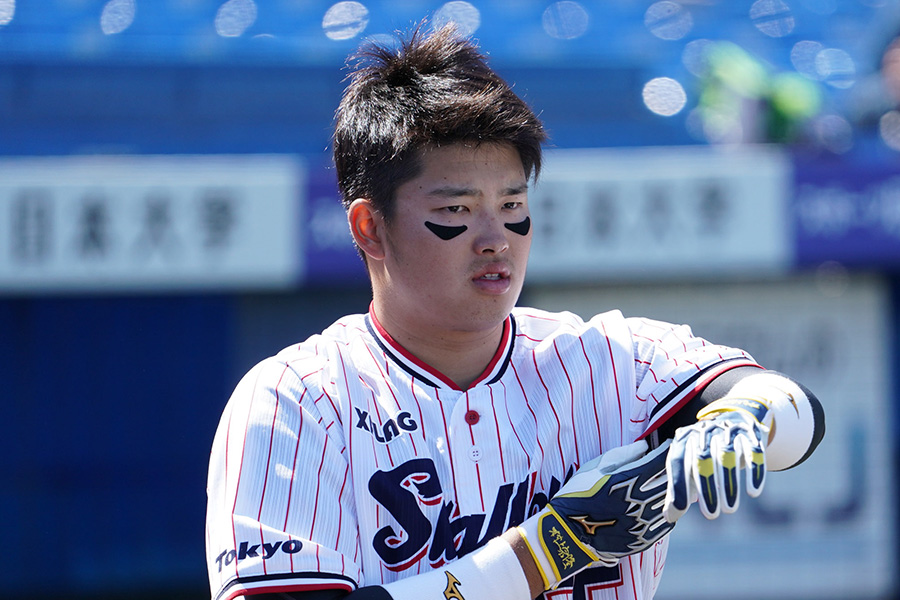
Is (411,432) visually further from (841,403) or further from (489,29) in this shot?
(489,29)

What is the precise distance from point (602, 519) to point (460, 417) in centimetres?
25

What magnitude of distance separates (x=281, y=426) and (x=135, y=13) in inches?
241

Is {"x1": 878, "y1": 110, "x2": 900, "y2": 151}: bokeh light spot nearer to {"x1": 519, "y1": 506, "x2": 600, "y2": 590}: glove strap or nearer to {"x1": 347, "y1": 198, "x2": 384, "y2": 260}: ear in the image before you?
{"x1": 347, "y1": 198, "x2": 384, "y2": 260}: ear

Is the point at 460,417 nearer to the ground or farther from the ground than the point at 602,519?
farther from the ground

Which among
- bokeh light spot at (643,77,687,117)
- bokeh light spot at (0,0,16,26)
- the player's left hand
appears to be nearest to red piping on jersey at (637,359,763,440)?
the player's left hand

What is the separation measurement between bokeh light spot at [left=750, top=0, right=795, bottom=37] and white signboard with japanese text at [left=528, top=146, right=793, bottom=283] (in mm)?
2949

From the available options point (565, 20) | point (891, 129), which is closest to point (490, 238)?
point (891, 129)

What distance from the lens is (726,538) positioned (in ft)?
17.7

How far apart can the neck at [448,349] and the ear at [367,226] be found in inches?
4.5

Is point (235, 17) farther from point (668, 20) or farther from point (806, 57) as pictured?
point (806, 57)

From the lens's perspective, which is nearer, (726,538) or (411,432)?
(411,432)

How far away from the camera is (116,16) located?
6770 millimetres

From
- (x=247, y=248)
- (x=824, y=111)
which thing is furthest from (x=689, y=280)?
(x=247, y=248)

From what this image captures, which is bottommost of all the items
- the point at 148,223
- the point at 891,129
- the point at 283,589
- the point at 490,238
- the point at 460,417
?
the point at 283,589
